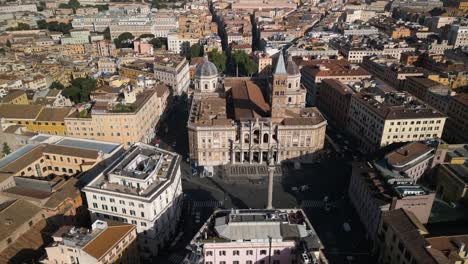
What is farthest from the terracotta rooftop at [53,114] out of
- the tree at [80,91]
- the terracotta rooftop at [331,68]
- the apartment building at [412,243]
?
the terracotta rooftop at [331,68]

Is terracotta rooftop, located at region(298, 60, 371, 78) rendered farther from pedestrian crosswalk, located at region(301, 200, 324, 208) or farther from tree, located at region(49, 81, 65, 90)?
tree, located at region(49, 81, 65, 90)

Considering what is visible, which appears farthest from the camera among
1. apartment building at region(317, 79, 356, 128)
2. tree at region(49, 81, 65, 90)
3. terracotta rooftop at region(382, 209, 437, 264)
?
tree at region(49, 81, 65, 90)

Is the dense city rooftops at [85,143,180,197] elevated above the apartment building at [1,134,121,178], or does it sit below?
above

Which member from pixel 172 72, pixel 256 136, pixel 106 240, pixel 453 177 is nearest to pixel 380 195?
pixel 453 177

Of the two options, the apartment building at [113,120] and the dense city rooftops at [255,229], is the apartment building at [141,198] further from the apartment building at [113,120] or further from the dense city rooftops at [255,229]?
the apartment building at [113,120]

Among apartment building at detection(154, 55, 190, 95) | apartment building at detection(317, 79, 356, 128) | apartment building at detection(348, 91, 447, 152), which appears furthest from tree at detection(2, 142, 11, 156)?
apartment building at detection(317, 79, 356, 128)
